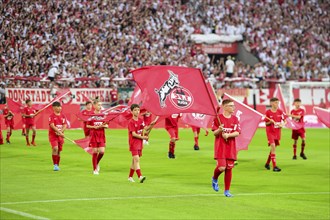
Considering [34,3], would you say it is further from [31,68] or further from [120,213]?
[120,213]

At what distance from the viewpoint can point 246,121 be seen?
77.6 feet

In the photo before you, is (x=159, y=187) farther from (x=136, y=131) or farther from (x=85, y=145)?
(x=85, y=145)

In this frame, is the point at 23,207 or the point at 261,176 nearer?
the point at 23,207

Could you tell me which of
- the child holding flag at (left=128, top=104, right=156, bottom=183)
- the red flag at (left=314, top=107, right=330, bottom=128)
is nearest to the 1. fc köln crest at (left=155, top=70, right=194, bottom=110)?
the child holding flag at (left=128, top=104, right=156, bottom=183)

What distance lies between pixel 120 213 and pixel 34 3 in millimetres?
33212

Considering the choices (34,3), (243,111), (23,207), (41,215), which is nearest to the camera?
(41,215)

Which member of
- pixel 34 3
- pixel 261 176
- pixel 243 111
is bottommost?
pixel 261 176

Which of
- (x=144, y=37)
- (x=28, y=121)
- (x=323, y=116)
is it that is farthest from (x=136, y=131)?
(x=144, y=37)

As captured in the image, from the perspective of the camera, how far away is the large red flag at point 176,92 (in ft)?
60.8

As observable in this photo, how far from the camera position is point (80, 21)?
54.8 metres

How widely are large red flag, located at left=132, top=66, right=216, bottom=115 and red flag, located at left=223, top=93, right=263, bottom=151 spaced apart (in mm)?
5054

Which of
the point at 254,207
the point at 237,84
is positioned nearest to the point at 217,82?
the point at 237,84

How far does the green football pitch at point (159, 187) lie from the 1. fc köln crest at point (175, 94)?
226 centimetres

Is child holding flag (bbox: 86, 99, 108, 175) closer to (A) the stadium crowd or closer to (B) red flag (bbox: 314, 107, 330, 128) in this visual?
(B) red flag (bbox: 314, 107, 330, 128)
